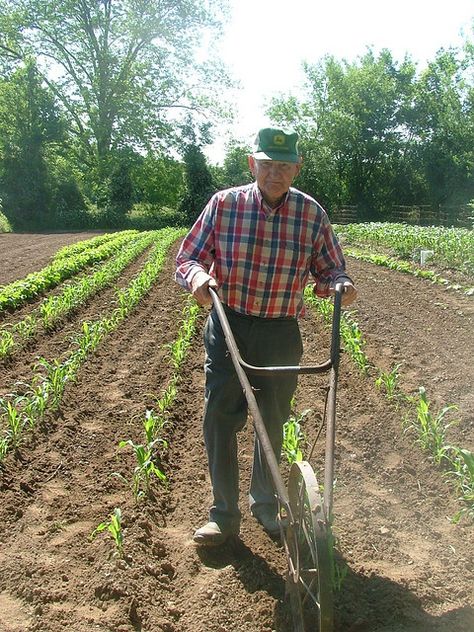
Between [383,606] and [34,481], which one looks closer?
[383,606]

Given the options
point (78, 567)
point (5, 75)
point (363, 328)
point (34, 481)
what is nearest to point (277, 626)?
point (78, 567)

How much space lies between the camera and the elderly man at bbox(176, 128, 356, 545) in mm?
3121

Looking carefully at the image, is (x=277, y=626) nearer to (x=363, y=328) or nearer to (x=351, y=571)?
(x=351, y=571)

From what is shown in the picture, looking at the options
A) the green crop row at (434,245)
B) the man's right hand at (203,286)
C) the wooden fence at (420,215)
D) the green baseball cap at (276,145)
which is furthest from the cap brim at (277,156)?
the wooden fence at (420,215)

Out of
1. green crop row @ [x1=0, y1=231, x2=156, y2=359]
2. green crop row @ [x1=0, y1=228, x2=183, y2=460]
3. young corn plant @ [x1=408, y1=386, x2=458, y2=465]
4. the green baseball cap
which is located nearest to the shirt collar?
the green baseball cap

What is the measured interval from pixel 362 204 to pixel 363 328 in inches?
1444

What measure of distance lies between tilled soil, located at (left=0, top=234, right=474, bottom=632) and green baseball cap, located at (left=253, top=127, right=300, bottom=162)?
184cm

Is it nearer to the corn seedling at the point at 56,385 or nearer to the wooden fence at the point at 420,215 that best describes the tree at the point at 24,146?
the wooden fence at the point at 420,215

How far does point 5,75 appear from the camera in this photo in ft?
137

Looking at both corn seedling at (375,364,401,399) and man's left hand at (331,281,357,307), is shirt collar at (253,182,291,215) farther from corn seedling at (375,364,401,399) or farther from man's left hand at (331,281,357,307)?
corn seedling at (375,364,401,399)

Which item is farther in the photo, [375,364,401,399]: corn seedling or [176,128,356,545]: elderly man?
[375,364,401,399]: corn seedling

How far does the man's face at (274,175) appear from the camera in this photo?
9.78 feet

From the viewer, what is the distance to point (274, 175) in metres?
3.00

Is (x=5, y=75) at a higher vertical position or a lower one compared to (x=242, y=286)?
higher
